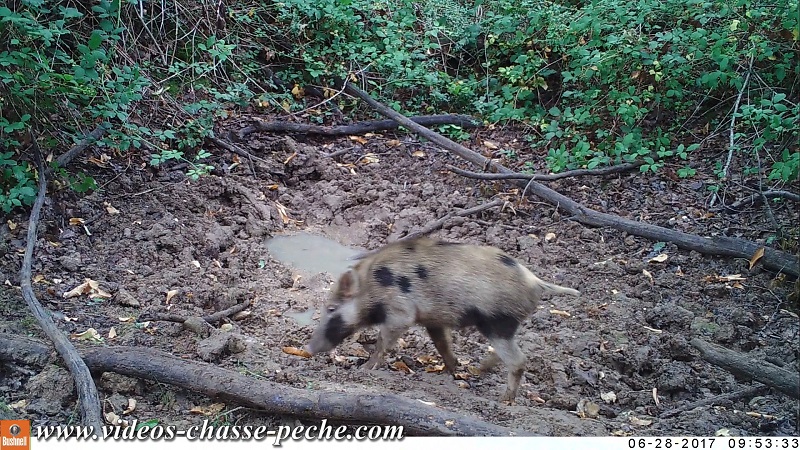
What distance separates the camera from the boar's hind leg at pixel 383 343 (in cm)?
473

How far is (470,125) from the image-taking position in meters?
9.15

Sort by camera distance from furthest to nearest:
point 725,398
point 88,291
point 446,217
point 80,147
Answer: point 446,217 < point 80,147 < point 88,291 < point 725,398

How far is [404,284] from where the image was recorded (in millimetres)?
4711

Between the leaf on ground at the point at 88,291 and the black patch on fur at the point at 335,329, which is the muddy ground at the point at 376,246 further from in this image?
the black patch on fur at the point at 335,329

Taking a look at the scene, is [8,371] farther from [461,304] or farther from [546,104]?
[546,104]

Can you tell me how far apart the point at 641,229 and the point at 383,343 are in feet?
10.1

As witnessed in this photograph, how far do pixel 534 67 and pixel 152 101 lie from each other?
454cm

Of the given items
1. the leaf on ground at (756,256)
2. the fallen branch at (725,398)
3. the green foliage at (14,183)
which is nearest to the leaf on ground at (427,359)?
the fallen branch at (725,398)

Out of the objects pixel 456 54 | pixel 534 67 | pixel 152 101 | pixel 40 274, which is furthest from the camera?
pixel 456 54

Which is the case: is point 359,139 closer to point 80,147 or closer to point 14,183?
point 80,147

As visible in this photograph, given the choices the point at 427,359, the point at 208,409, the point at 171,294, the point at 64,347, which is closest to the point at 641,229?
the point at 427,359

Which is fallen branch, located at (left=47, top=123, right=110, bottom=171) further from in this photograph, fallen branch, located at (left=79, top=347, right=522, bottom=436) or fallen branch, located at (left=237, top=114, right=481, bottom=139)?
fallen branch, located at (left=79, top=347, right=522, bottom=436)

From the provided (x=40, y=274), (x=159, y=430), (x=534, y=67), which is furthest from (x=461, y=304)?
(x=534, y=67)
